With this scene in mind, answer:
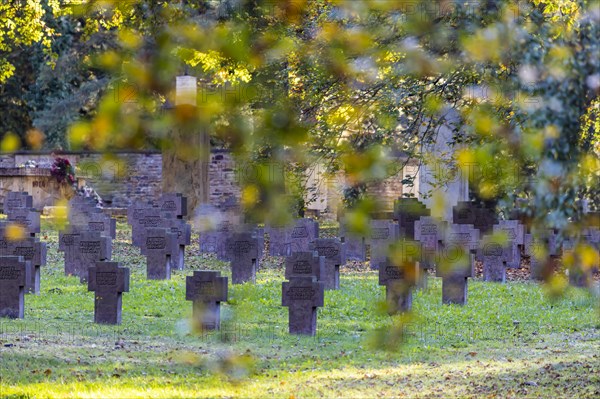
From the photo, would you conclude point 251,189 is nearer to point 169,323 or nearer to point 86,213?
point 169,323

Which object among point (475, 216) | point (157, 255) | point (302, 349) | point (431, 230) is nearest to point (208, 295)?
point (302, 349)

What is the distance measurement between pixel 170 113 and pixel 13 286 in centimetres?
882

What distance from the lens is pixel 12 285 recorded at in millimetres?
13172

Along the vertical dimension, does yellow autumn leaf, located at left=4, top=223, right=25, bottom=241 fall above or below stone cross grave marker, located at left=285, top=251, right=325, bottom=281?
above

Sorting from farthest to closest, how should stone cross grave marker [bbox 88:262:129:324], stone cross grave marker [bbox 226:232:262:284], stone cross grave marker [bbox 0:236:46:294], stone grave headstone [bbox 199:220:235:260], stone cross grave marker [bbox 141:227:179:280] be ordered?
stone grave headstone [bbox 199:220:235:260], stone cross grave marker [bbox 141:227:179:280], stone cross grave marker [bbox 226:232:262:284], stone cross grave marker [bbox 0:236:46:294], stone cross grave marker [bbox 88:262:129:324]

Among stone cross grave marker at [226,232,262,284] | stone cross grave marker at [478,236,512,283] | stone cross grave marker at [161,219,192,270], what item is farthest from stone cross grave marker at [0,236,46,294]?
stone cross grave marker at [478,236,512,283]

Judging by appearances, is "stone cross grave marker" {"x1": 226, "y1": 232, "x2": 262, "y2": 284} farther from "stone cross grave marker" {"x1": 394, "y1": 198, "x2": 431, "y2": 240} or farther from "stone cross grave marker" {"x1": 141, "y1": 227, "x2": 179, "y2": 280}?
"stone cross grave marker" {"x1": 394, "y1": 198, "x2": 431, "y2": 240}

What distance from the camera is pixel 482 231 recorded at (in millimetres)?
21812

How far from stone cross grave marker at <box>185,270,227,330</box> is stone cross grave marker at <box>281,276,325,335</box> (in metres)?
0.86

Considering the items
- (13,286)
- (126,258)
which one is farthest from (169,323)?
(126,258)

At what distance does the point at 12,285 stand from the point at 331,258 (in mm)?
5652

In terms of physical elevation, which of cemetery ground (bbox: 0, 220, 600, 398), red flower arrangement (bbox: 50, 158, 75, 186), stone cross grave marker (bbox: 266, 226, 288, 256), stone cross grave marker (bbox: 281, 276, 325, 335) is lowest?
cemetery ground (bbox: 0, 220, 600, 398)

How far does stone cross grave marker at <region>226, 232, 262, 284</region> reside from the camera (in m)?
17.2

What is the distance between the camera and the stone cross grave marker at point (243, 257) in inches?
677
